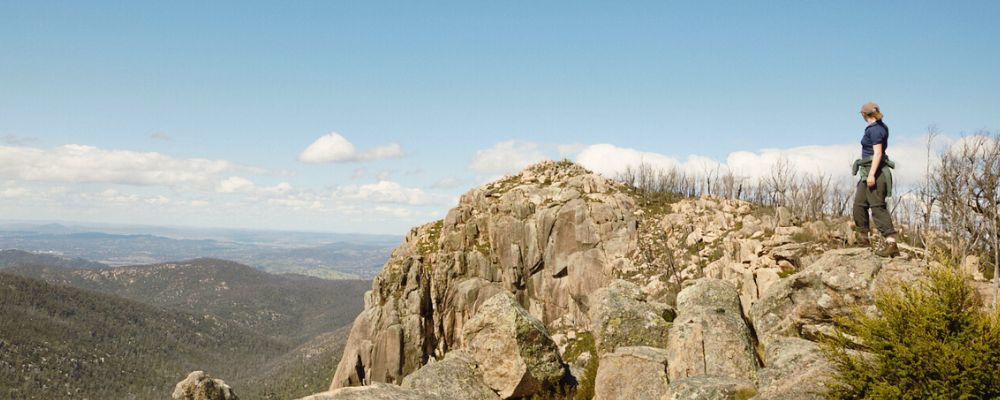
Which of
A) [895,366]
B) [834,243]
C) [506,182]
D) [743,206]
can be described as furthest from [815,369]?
[506,182]

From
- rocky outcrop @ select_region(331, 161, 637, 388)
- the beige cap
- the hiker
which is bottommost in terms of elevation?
rocky outcrop @ select_region(331, 161, 637, 388)

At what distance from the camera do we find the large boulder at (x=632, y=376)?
16281mm

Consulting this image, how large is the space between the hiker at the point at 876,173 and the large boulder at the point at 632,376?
877cm

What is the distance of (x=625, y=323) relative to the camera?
2106 cm

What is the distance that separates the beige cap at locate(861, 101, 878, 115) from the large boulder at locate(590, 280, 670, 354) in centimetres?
1036

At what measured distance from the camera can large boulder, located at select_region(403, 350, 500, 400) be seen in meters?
17.9

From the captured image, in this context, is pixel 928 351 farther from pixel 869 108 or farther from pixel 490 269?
pixel 490 269

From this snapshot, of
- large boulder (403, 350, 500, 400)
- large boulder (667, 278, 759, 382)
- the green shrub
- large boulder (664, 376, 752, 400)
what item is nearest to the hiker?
large boulder (667, 278, 759, 382)

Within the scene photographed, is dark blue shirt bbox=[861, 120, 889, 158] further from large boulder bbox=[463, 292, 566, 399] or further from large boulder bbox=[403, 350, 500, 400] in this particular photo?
large boulder bbox=[403, 350, 500, 400]

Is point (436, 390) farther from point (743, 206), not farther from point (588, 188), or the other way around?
point (588, 188)

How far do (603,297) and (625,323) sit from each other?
5.70ft

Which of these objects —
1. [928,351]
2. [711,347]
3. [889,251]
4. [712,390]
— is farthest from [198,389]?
[889,251]

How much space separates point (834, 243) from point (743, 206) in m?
61.7

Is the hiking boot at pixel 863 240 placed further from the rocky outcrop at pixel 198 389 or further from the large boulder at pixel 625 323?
the rocky outcrop at pixel 198 389
